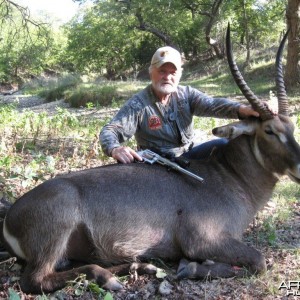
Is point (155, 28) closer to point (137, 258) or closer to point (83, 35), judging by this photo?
point (83, 35)

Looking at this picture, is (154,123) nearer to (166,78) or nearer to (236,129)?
(166,78)

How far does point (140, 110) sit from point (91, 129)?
3.14m

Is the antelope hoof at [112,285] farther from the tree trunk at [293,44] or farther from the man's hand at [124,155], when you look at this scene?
the tree trunk at [293,44]

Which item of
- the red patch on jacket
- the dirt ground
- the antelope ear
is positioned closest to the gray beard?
the red patch on jacket

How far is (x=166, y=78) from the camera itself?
173 inches

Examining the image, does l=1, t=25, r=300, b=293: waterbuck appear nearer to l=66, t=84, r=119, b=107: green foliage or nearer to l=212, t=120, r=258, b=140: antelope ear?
l=212, t=120, r=258, b=140: antelope ear

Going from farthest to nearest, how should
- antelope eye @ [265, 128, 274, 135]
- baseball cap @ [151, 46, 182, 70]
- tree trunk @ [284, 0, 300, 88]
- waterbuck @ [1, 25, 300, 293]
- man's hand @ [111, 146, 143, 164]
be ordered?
1. tree trunk @ [284, 0, 300, 88]
2. baseball cap @ [151, 46, 182, 70]
3. man's hand @ [111, 146, 143, 164]
4. antelope eye @ [265, 128, 274, 135]
5. waterbuck @ [1, 25, 300, 293]

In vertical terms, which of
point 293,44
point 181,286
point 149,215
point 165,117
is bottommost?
point 181,286

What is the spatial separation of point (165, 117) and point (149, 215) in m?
1.31

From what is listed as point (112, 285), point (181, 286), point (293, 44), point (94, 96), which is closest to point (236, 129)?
point (181, 286)

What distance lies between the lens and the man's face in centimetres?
439

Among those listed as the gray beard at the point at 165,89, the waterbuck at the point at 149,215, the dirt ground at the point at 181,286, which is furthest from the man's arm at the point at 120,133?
the dirt ground at the point at 181,286

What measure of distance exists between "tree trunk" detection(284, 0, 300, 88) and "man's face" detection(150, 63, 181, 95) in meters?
9.33

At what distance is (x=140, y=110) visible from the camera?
4.42 metres
